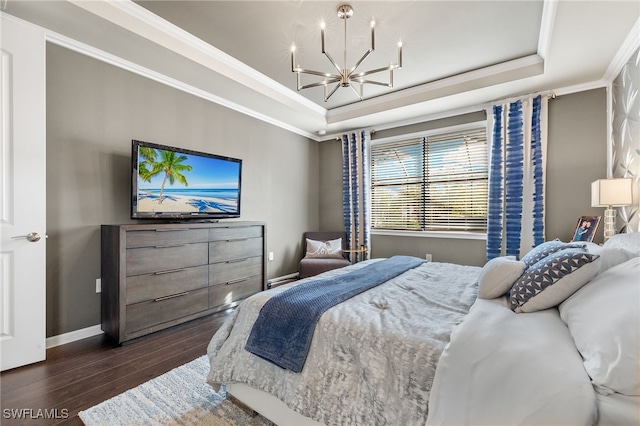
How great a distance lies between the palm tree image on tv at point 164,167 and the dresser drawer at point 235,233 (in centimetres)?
60

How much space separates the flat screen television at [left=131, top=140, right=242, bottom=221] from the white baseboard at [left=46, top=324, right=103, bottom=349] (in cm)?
110

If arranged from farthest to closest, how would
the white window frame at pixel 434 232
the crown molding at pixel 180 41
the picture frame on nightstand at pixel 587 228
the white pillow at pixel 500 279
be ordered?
the white window frame at pixel 434 232
the picture frame on nightstand at pixel 587 228
the crown molding at pixel 180 41
the white pillow at pixel 500 279

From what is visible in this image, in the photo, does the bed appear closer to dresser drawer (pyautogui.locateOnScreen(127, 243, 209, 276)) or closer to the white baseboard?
dresser drawer (pyautogui.locateOnScreen(127, 243, 209, 276))

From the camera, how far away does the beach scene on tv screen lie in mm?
2797

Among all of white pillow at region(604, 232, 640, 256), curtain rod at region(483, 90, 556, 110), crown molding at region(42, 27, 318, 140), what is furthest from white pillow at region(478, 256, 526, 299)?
crown molding at region(42, 27, 318, 140)

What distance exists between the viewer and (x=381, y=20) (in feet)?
8.21

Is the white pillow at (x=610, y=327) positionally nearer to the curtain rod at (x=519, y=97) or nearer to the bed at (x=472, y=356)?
the bed at (x=472, y=356)

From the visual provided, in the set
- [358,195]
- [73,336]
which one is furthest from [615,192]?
[73,336]

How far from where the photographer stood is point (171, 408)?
170 cm

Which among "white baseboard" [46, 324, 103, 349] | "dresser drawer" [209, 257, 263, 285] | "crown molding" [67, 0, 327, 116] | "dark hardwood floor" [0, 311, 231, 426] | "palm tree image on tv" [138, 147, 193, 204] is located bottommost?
"dark hardwood floor" [0, 311, 231, 426]

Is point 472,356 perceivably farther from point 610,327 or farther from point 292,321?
point 292,321

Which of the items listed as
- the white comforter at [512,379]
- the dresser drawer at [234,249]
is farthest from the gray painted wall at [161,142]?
the white comforter at [512,379]

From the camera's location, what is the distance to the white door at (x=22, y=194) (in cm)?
208

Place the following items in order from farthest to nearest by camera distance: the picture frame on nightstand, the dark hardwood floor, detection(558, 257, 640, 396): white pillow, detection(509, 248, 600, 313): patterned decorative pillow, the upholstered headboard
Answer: the picture frame on nightstand → the upholstered headboard → the dark hardwood floor → detection(509, 248, 600, 313): patterned decorative pillow → detection(558, 257, 640, 396): white pillow
